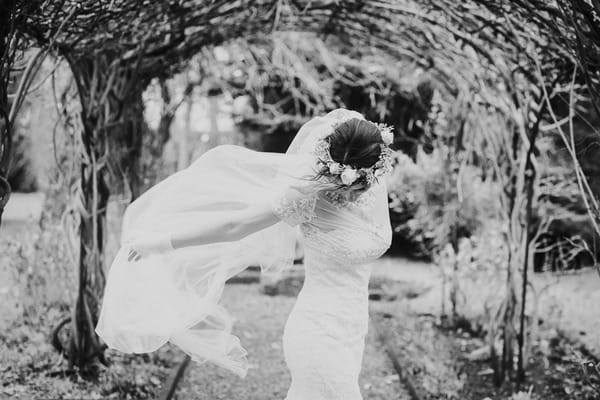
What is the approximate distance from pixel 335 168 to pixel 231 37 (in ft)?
13.4

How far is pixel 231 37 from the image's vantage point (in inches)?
263

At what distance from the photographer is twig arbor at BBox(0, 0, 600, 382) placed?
4.68m

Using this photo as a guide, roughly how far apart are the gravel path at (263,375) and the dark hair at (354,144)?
3402mm

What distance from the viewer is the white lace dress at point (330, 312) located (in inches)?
126

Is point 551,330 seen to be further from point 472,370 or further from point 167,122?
point 167,122

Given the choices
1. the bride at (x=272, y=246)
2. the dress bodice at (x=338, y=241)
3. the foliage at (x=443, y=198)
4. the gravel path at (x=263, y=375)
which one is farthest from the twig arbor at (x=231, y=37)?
the foliage at (x=443, y=198)

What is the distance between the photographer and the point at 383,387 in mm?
6148

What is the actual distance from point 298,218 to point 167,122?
4.87 m

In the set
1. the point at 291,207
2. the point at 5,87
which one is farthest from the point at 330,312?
the point at 5,87

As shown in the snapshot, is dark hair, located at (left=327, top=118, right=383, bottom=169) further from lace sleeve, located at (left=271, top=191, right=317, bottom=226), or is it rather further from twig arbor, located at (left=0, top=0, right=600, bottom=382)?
twig arbor, located at (left=0, top=0, right=600, bottom=382)

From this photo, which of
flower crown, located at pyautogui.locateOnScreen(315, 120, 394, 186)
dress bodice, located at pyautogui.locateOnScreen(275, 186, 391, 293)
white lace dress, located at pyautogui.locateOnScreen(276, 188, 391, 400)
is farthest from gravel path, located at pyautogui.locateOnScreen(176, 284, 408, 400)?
flower crown, located at pyautogui.locateOnScreen(315, 120, 394, 186)

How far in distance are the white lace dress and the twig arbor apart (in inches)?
78.6

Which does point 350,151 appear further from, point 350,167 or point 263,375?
point 263,375

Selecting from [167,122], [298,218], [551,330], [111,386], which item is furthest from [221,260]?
[551,330]
